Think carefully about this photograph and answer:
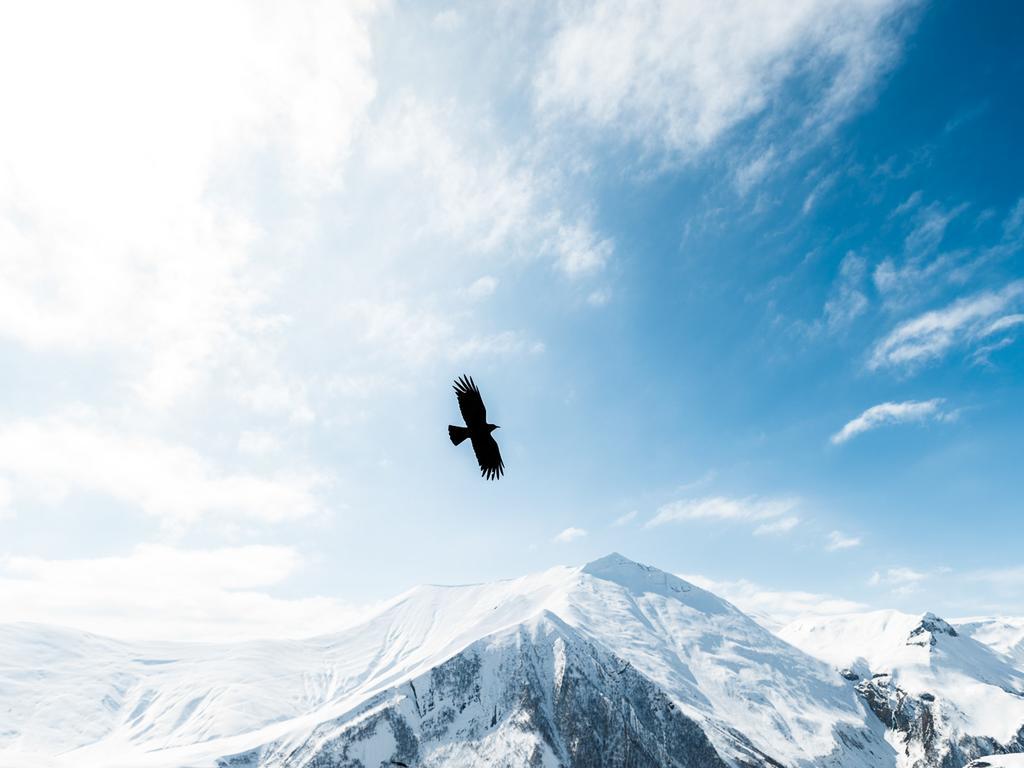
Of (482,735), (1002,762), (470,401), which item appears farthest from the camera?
(482,735)

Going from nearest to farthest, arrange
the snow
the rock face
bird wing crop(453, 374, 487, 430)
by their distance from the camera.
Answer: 1. bird wing crop(453, 374, 487, 430)
2. the snow
3. the rock face

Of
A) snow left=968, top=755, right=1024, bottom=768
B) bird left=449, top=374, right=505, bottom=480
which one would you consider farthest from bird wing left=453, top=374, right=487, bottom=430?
snow left=968, top=755, right=1024, bottom=768

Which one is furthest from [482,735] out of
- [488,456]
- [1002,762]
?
[488,456]

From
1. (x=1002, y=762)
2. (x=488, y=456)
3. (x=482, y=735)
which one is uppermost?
(x=482, y=735)

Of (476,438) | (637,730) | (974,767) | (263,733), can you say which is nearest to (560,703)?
(637,730)

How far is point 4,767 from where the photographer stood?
18950cm

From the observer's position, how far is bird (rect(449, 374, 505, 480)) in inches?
730

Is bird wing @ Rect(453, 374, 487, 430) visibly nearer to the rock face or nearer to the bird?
the bird

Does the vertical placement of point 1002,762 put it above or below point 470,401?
below

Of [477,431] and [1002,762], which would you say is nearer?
[477,431]

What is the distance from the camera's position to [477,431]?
19062 mm

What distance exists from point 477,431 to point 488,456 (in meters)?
1.10

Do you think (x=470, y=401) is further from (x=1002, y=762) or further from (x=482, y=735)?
(x=1002, y=762)

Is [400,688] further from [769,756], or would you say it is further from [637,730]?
[769,756]
